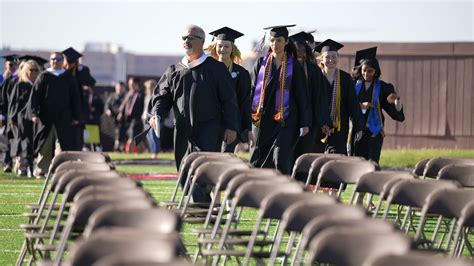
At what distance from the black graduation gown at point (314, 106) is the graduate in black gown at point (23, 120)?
6664mm

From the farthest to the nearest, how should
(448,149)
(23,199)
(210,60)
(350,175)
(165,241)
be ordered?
(448,149) < (23,199) < (210,60) < (350,175) < (165,241)

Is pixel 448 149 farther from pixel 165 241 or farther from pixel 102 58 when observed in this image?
pixel 102 58

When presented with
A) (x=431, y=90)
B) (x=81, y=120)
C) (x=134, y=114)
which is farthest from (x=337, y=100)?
(x=134, y=114)

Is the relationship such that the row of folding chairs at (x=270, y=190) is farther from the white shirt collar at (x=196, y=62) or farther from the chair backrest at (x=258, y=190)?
the white shirt collar at (x=196, y=62)

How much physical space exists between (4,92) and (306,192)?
14.0 m

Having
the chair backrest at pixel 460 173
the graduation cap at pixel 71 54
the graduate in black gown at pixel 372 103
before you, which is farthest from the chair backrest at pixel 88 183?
the graduation cap at pixel 71 54

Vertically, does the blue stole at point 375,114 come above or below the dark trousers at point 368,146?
above

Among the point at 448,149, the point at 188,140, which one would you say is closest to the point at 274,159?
the point at 188,140

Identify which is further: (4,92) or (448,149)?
(448,149)

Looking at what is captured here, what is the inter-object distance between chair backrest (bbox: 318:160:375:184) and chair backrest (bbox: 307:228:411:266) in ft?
13.5

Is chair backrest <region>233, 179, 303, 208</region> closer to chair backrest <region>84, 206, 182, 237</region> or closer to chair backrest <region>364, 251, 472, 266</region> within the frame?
chair backrest <region>84, 206, 182, 237</region>

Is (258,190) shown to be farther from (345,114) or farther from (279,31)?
(345,114)

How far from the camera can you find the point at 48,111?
19828 mm

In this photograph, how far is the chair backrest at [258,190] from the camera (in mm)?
9117
